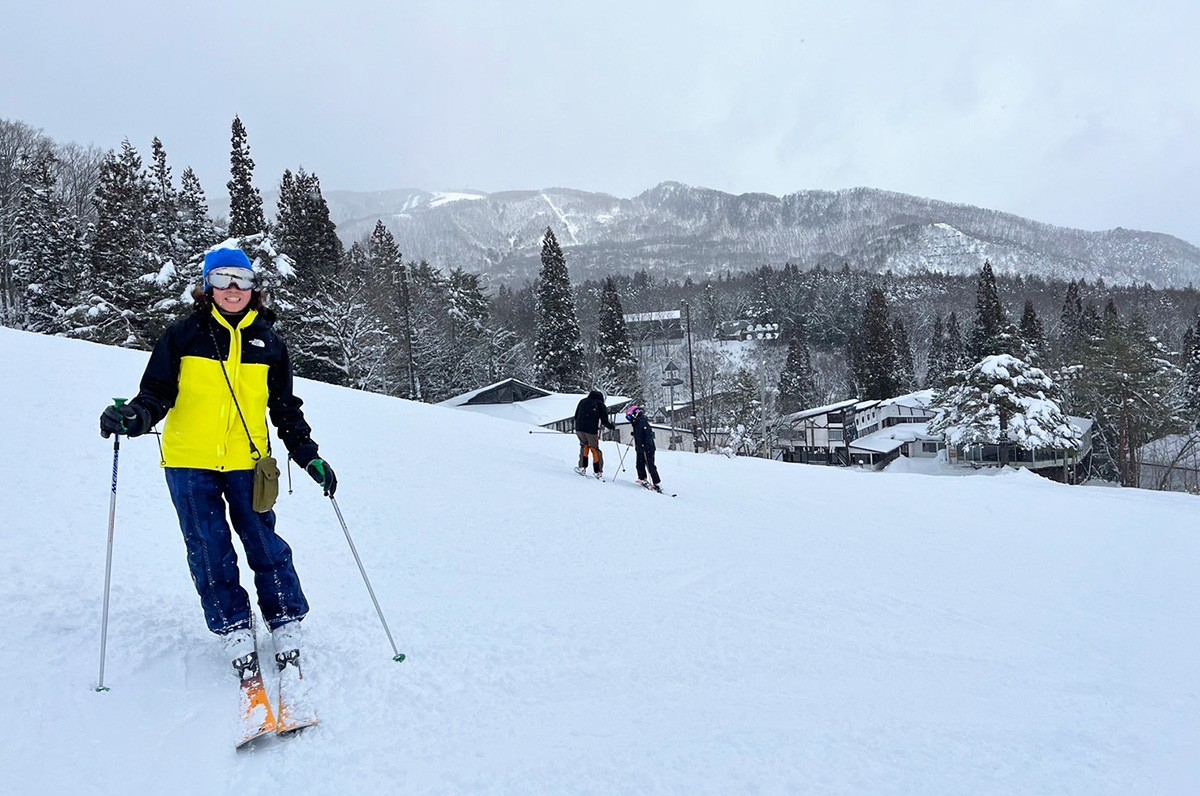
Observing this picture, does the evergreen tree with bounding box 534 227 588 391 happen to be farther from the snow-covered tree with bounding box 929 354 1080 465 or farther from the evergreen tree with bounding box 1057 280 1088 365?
the evergreen tree with bounding box 1057 280 1088 365

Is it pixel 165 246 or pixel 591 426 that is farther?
pixel 165 246

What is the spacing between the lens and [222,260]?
9.67ft

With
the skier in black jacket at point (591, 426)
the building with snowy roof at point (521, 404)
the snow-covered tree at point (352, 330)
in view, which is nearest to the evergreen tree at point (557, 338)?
the building with snowy roof at point (521, 404)

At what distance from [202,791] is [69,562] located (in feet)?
7.20

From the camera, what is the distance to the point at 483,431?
1359cm

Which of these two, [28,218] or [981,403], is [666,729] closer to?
[981,403]

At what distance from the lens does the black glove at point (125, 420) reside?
2.56 m

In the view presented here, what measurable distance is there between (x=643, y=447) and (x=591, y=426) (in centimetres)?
96

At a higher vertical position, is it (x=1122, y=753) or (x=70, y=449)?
(x=70, y=449)

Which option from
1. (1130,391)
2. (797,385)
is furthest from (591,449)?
(797,385)

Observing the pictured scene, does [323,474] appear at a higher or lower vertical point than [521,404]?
lower

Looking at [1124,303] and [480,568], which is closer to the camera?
[480,568]

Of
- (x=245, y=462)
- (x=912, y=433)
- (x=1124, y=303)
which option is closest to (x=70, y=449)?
(x=245, y=462)

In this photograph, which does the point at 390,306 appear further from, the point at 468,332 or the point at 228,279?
the point at 228,279
